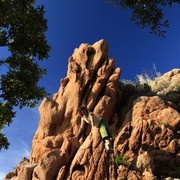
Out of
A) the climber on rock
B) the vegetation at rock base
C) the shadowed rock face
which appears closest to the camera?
the climber on rock

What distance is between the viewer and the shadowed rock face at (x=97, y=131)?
41.5 feet

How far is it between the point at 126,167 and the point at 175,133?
8200 mm

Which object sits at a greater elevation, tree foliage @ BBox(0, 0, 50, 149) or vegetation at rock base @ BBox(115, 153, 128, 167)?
tree foliage @ BBox(0, 0, 50, 149)

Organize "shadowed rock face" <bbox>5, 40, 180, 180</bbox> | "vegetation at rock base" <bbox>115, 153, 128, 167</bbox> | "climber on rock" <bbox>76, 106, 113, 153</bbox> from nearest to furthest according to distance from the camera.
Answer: "climber on rock" <bbox>76, 106, 113, 153</bbox>
"shadowed rock face" <bbox>5, 40, 180, 180</bbox>
"vegetation at rock base" <bbox>115, 153, 128, 167</bbox>

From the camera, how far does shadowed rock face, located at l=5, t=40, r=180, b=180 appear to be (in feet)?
41.5

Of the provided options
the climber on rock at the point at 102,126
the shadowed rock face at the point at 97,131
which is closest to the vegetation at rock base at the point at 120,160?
the shadowed rock face at the point at 97,131

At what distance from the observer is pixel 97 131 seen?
12578 mm

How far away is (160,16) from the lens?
12.2m

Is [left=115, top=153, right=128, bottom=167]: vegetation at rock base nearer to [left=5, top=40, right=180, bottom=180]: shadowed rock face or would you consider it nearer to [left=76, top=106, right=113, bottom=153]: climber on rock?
[left=5, top=40, right=180, bottom=180]: shadowed rock face

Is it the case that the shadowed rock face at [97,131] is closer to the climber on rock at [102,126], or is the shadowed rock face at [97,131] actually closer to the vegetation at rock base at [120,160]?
the vegetation at rock base at [120,160]

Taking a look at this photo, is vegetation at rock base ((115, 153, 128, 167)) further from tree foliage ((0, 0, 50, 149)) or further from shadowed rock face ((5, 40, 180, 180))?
tree foliage ((0, 0, 50, 149))

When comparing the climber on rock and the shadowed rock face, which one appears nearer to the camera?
the climber on rock

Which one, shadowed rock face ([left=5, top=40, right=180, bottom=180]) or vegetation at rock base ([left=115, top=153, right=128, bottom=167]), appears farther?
vegetation at rock base ([left=115, top=153, right=128, bottom=167])

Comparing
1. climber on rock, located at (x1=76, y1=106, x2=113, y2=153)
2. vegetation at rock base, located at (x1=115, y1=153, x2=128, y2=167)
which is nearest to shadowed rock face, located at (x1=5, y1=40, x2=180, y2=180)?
vegetation at rock base, located at (x1=115, y1=153, x2=128, y2=167)
